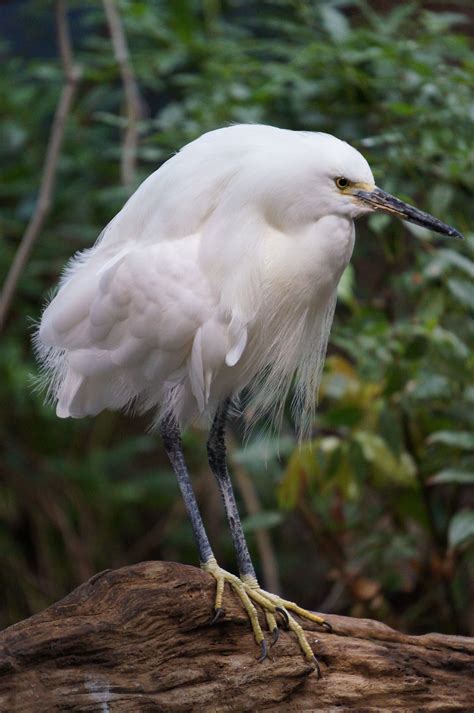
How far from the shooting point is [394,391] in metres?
2.20

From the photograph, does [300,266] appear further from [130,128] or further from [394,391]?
[130,128]

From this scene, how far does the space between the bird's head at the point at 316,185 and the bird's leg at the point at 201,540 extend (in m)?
0.48

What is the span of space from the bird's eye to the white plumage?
0.01m

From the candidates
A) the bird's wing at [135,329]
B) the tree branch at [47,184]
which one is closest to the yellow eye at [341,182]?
the bird's wing at [135,329]

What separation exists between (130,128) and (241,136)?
923 mm

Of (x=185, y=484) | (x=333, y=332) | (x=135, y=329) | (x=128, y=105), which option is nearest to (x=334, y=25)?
(x=128, y=105)

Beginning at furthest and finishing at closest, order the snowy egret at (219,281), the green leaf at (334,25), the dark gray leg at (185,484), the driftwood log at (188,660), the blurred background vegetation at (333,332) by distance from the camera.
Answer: the green leaf at (334,25)
the blurred background vegetation at (333,332)
the dark gray leg at (185,484)
the snowy egret at (219,281)
the driftwood log at (188,660)

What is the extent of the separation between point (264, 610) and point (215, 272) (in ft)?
2.00

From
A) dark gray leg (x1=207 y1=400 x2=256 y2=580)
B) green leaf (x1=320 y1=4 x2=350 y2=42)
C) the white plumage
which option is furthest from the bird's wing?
green leaf (x1=320 y1=4 x2=350 y2=42)

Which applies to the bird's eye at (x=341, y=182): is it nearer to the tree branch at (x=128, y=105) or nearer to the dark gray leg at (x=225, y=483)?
the dark gray leg at (x=225, y=483)

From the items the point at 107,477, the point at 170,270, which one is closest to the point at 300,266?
the point at 170,270

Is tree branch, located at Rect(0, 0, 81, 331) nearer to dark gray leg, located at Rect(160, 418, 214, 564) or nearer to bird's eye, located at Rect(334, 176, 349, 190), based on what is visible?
dark gray leg, located at Rect(160, 418, 214, 564)

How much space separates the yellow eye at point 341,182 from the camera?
1574mm

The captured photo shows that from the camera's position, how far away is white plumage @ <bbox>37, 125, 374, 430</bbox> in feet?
5.22
